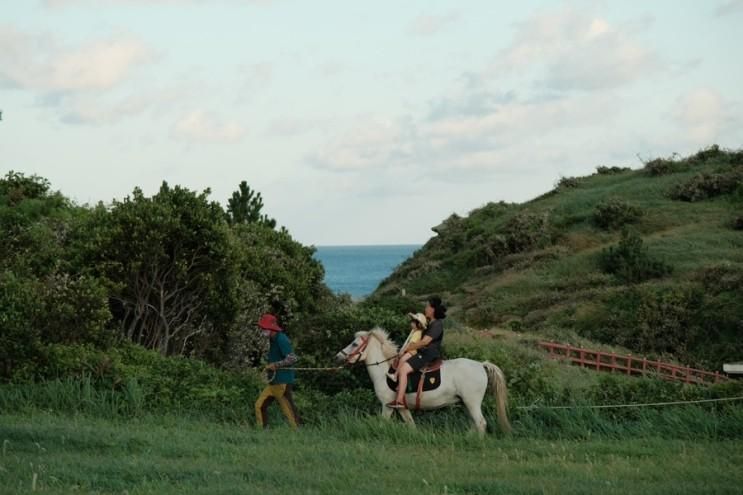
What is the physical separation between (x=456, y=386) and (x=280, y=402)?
2.78 m

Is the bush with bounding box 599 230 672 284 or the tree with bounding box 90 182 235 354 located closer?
the tree with bounding box 90 182 235 354

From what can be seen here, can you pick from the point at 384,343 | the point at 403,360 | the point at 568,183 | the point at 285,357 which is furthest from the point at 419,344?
the point at 568,183

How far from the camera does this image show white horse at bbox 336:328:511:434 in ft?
56.3

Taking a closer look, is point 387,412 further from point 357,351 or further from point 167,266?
point 167,266

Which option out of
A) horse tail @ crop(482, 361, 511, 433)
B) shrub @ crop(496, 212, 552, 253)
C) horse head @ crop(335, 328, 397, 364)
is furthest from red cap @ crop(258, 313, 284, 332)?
shrub @ crop(496, 212, 552, 253)

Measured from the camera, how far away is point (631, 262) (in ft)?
172

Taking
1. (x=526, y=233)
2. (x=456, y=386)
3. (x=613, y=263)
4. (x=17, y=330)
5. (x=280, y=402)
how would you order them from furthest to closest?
1. (x=526, y=233)
2. (x=613, y=263)
3. (x=17, y=330)
4. (x=280, y=402)
5. (x=456, y=386)

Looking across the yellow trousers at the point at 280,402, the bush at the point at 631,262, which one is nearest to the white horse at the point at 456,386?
the yellow trousers at the point at 280,402

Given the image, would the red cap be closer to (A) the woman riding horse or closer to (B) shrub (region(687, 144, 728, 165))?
(A) the woman riding horse

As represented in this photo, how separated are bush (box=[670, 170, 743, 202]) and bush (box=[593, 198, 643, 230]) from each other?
371 cm

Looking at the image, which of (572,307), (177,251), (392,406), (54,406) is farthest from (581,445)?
(572,307)

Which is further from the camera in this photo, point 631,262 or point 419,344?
point 631,262

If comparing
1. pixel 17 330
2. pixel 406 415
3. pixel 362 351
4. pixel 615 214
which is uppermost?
pixel 615 214

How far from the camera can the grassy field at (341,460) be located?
484 inches
